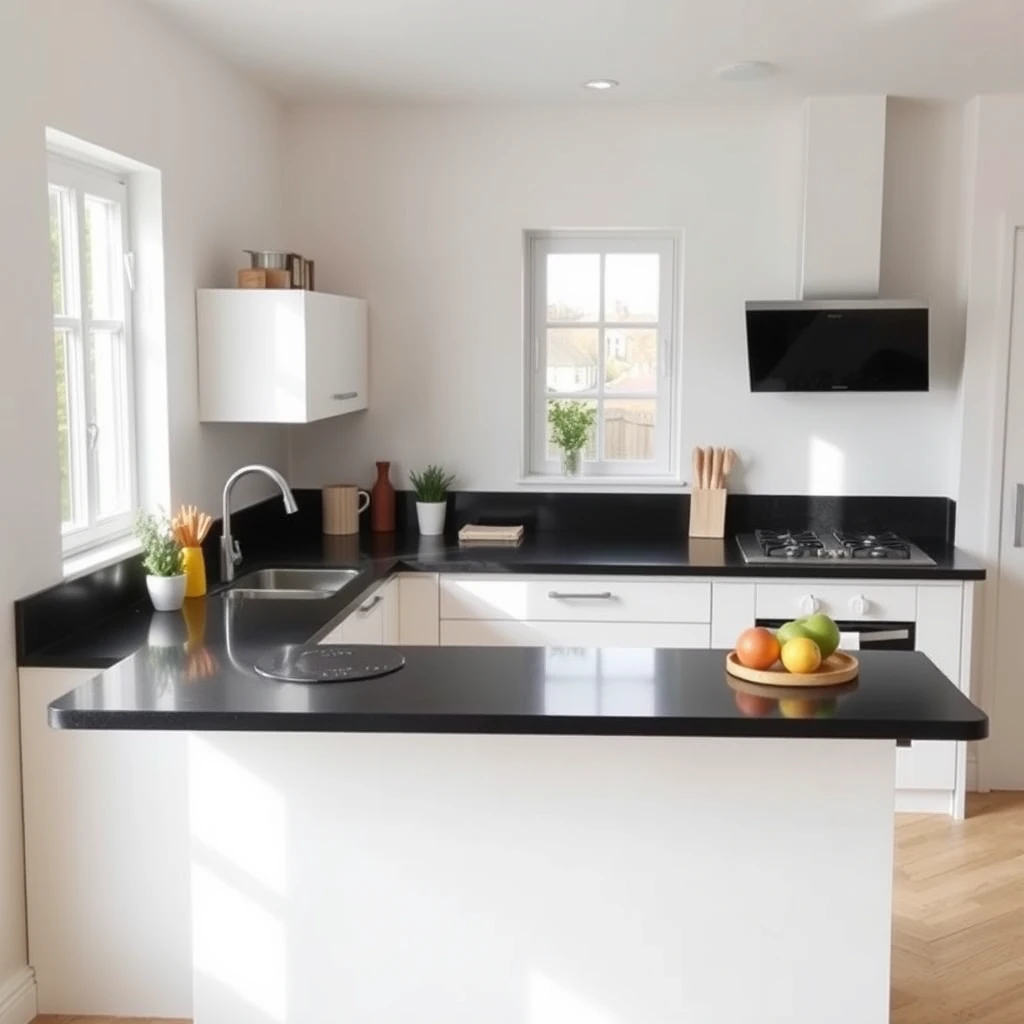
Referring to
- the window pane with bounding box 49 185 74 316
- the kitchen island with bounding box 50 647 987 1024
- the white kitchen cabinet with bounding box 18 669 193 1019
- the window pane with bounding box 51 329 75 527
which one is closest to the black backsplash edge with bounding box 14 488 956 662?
the window pane with bounding box 51 329 75 527

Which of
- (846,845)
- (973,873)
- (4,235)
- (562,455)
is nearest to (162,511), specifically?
(4,235)

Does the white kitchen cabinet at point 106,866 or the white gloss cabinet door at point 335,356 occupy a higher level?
the white gloss cabinet door at point 335,356

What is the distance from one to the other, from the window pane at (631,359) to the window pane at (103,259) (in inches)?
79.2

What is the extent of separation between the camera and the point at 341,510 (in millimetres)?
4918

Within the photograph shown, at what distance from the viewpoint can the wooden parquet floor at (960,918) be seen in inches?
127

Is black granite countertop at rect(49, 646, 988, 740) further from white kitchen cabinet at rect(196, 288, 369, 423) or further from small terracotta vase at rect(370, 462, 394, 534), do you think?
small terracotta vase at rect(370, 462, 394, 534)

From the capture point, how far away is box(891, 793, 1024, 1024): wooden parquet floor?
10.6ft

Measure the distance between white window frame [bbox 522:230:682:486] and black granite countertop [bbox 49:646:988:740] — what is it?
8.04 feet

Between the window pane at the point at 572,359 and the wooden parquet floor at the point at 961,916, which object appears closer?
the wooden parquet floor at the point at 961,916

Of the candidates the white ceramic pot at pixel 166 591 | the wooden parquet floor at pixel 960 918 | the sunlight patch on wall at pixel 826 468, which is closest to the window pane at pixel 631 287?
the sunlight patch on wall at pixel 826 468

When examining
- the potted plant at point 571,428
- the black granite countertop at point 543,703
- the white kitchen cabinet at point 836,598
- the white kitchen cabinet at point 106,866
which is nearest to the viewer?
the black granite countertop at point 543,703

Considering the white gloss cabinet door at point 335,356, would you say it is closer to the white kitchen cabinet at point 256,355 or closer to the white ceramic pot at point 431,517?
the white kitchen cabinet at point 256,355

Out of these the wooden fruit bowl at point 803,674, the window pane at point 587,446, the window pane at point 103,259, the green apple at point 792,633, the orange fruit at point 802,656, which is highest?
the window pane at point 103,259

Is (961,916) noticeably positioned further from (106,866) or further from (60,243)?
(60,243)
